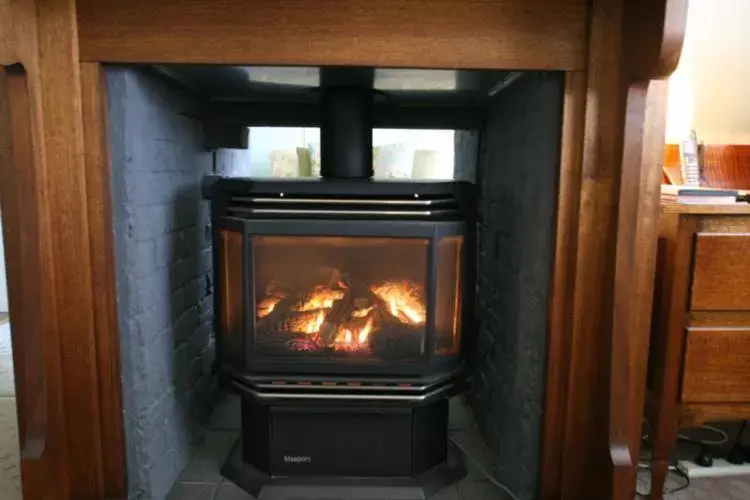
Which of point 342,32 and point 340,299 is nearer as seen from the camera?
point 342,32

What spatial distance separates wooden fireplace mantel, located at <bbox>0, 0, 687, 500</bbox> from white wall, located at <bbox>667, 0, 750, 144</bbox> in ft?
3.40

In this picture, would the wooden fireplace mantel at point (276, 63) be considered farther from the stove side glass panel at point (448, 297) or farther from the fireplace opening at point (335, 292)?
the stove side glass panel at point (448, 297)

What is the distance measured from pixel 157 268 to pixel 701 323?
1379 mm

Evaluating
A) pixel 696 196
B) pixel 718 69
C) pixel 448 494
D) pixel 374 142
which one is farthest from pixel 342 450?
pixel 718 69

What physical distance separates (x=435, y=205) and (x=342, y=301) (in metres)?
0.34

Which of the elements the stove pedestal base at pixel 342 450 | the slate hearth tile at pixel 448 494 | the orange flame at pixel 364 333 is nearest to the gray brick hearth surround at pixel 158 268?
the stove pedestal base at pixel 342 450

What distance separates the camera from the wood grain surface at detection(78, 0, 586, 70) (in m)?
1.15

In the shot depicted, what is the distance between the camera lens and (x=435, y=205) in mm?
1365

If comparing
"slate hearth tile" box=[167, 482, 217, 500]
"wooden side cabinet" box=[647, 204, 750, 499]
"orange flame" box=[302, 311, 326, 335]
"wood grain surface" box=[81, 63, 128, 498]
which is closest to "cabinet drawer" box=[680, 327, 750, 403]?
"wooden side cabinet" box=[647, 204, 750, 499]

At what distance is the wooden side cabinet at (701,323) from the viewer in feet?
4.56

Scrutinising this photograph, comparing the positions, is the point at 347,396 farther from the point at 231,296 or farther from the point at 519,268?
the point at 519,268

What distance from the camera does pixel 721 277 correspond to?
1406 millimetres

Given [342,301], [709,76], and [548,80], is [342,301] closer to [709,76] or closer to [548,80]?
[548,80]

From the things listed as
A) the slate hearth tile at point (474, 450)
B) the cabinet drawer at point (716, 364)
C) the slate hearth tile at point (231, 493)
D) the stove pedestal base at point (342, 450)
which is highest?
the cabinet drawer at point (716, 364)
